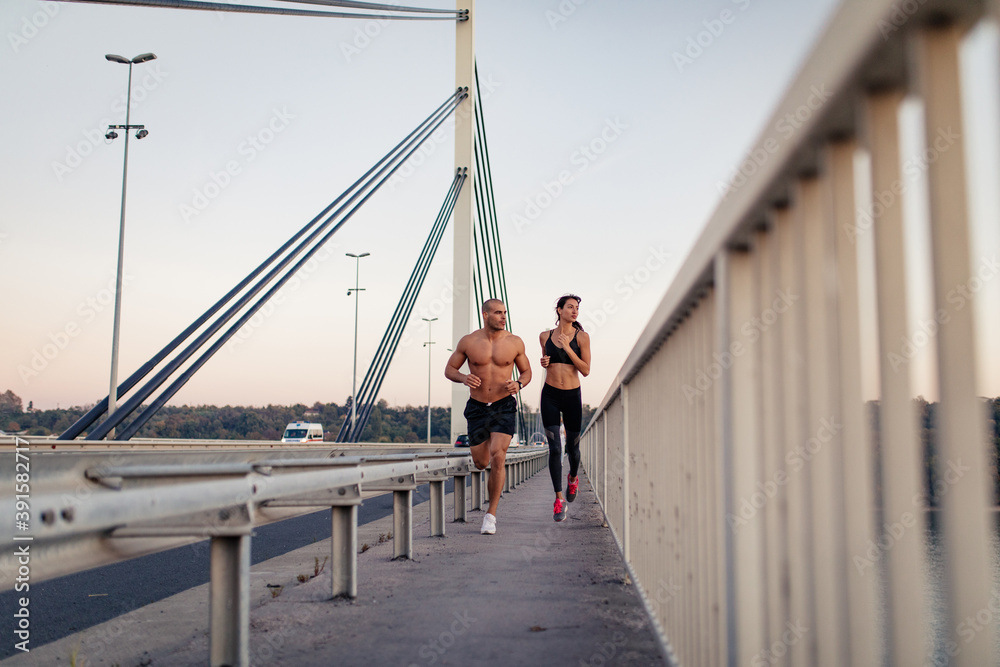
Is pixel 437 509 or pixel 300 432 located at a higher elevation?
pixel 300 432

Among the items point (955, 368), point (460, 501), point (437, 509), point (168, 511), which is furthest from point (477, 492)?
point (955, 368)

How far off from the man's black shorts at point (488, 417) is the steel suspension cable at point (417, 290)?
32.0ft

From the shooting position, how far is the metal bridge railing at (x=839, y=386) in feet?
2.82

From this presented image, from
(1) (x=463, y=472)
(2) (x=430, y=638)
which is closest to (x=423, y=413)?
(1) (x=463, y=472)

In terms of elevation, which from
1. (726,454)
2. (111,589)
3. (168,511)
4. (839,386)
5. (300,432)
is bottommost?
(111,589)

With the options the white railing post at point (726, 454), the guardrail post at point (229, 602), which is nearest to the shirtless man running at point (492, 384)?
the guardrail post at point (229, 602)

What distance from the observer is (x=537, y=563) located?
4.94 m

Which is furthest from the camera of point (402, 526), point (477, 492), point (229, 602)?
point (477, 492)

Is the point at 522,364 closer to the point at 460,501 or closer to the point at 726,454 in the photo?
the point at 460,501

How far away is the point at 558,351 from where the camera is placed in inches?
287

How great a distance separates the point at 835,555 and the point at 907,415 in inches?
12.3

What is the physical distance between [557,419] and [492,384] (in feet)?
2.73

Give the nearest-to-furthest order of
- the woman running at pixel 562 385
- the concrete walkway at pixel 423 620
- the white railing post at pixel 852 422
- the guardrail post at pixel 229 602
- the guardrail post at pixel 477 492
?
the white railing post at pixel 852 422 → the guardrail post at pixel 229 602 → the concrete walkway at pixel 423 620 → the woman running at pixel 562 385 → the guardrail post at pixel 477 492

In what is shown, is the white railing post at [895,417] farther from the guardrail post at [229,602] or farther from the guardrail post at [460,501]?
the guardrail post at [460,501]
